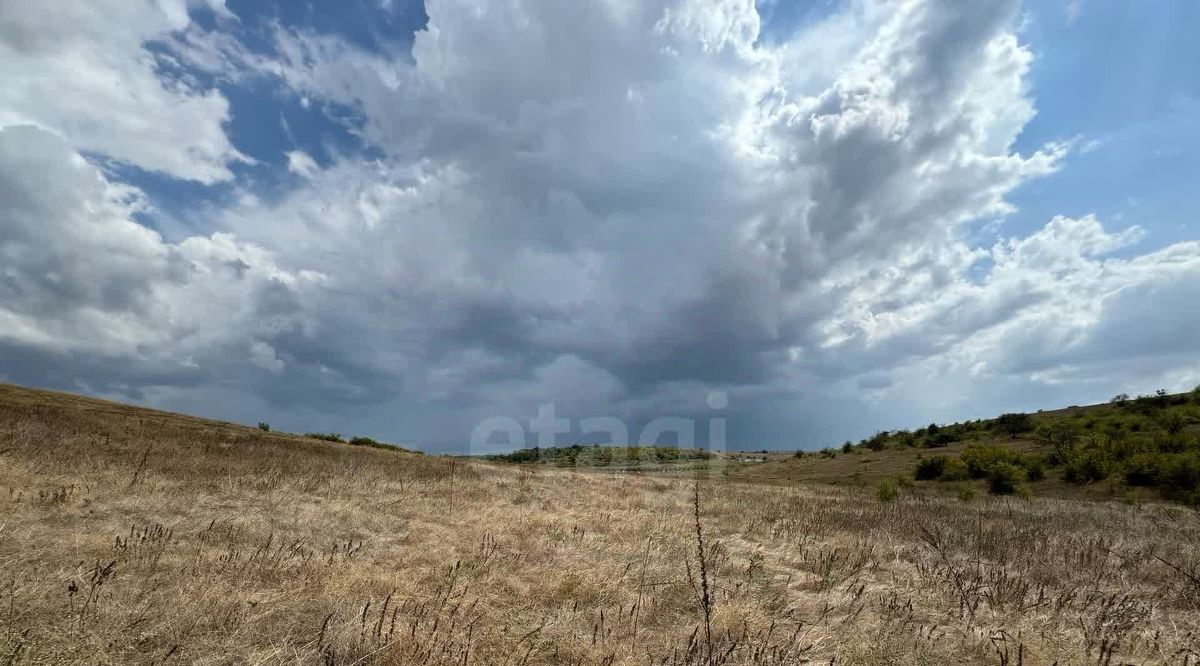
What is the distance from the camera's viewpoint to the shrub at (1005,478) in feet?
85.9

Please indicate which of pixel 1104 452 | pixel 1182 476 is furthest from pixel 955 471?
pixel 1182 476

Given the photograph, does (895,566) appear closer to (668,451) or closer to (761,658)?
(761,658)

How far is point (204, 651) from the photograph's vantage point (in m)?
4.62

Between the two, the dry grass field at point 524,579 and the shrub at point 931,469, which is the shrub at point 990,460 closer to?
the shrub at point 931,469

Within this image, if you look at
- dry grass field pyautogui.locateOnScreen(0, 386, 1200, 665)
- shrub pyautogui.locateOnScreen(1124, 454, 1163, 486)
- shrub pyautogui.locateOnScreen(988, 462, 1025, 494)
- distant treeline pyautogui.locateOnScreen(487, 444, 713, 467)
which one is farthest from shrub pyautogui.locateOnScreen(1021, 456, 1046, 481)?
distant treeline pyautogui.locateOnScreen(487, 444, 713, 467)

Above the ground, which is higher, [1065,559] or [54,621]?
[54,621]

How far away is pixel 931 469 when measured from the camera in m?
32.2

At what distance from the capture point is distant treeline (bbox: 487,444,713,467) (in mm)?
59188

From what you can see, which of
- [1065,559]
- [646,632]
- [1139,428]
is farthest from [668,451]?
[646,632]

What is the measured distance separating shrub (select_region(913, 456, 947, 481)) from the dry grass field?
16.7 metres

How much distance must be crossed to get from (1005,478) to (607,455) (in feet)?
137

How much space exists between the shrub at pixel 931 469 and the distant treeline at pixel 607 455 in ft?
95.4

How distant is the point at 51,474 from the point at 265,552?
8506 mm

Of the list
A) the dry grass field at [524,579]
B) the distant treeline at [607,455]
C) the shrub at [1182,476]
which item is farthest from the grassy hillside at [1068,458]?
the distant treeline at [607,455]
